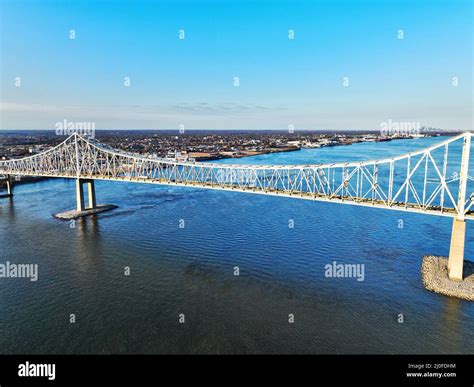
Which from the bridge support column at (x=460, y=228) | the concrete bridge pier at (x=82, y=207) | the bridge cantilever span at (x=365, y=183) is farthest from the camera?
the concrete bridge pier at (x=82, y=207)

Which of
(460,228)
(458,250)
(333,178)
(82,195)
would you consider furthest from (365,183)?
(82,195)

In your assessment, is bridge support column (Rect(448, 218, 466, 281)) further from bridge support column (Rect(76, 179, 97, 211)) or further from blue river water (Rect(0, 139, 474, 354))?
bridge support column (Rect(76, 179, 97, 211))

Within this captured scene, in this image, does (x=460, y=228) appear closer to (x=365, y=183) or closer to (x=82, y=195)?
(x=365, y=183)

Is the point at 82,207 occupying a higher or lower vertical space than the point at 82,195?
lower

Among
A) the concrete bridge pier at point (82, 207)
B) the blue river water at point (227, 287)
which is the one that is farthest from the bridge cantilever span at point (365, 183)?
the blue river water at point (227, 287)

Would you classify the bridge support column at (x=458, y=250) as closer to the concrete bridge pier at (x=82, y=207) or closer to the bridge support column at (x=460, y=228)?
the bridge support column at (x=460, y=228)
